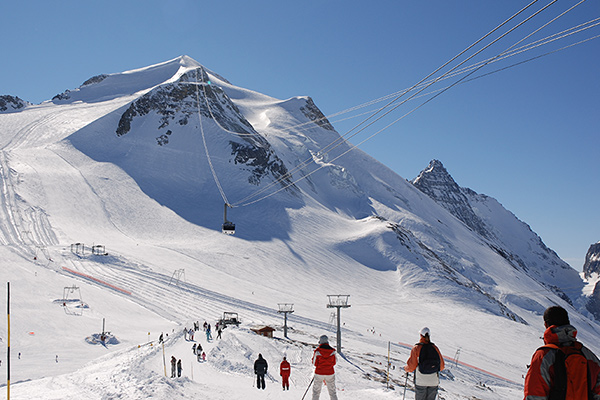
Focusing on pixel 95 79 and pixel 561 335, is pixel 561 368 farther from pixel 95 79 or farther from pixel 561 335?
pixel 95 79

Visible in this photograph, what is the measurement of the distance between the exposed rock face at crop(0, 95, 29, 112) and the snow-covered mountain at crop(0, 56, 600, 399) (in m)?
3.55

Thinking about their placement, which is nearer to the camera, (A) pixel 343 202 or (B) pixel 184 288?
(B) pixel 184 288

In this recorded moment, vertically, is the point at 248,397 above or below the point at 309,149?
below

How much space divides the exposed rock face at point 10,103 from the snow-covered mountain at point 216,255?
355 cm

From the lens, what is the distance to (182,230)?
7669 cm

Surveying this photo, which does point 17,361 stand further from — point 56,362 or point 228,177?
point 228,177

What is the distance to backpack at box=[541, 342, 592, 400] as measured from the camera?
4160 mm

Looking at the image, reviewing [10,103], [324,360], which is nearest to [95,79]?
[10,103]

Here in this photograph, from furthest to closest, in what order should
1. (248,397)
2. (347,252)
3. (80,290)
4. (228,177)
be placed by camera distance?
(228,177) < (347,252) < (80,290) < (248,397)

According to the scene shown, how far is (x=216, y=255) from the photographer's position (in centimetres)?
6781

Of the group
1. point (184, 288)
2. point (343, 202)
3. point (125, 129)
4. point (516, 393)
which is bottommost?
point (516, 393)


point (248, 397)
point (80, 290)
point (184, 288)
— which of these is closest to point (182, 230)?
point (184, 288)

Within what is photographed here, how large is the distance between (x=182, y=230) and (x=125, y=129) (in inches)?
1614

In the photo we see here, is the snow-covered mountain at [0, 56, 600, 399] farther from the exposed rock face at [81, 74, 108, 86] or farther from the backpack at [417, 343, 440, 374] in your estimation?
the exposed rock face at [81, 74, 108, 86]
